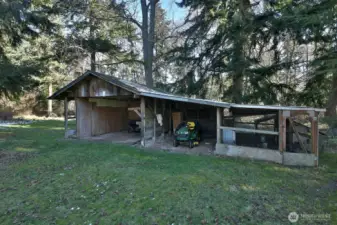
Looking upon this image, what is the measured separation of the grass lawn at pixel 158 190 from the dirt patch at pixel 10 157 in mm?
36

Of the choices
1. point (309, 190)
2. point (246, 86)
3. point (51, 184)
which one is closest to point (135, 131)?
point (246, 86)

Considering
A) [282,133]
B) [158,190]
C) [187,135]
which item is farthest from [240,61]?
[158,190]

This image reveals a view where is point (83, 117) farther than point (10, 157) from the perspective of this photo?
Yes

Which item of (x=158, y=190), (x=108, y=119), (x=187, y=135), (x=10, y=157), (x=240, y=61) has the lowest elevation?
(x=158, y=190)

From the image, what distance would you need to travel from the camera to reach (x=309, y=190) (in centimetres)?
430

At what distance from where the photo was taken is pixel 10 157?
682 cm

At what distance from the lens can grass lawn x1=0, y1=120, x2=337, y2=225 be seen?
335cm

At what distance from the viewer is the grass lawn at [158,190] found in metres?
3.35

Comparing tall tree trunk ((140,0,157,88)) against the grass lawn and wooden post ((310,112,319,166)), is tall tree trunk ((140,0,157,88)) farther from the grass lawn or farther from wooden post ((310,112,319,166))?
wooden post ((310,112,319,166))

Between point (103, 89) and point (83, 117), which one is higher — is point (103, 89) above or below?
above

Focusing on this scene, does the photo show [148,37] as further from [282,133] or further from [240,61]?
[282,133]

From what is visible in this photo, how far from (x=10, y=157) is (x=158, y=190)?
577 centimetres

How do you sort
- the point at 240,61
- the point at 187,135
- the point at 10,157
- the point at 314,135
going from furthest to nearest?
the point at 240,61 → the point at 187,135 → the point at 10,157 → the point at 314,135

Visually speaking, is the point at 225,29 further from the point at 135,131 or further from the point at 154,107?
the point at 135,131
